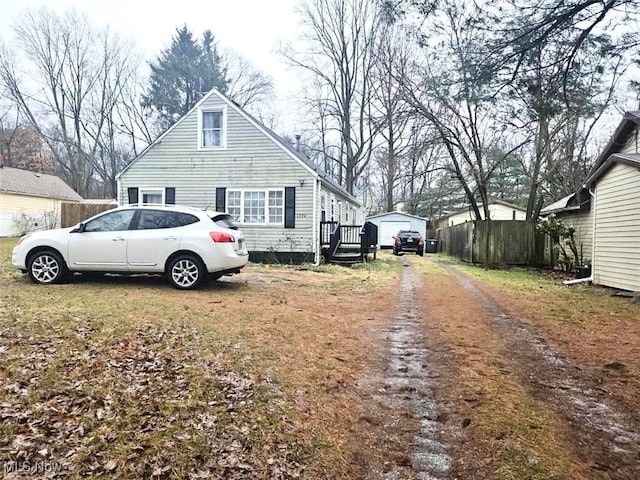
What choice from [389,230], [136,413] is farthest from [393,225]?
[136,413]

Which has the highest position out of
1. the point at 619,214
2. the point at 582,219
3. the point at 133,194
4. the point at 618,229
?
the point at 133,194

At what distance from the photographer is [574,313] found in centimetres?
733

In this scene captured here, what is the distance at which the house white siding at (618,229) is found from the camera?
30.9 ft

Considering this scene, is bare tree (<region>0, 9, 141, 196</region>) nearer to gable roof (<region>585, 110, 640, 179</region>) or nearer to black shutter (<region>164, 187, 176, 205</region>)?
black shutter (<region>164, 187, 176, 205</region>)

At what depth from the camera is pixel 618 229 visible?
10.2m

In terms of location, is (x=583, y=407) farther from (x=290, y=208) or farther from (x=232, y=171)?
(x=232, y=171)

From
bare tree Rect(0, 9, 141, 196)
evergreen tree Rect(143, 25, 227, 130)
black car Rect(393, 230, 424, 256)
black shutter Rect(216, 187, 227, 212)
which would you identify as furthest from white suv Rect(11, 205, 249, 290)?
evergreen tree Rect(143, 25, 227, 130)

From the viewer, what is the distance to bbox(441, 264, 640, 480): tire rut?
2.64m

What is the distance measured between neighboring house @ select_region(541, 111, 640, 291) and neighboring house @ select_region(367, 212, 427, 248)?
65.9 feet

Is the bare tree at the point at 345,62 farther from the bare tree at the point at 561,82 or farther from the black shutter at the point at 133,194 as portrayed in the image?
the bare tree at the point at 561,82

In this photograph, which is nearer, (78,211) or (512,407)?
(512,407)

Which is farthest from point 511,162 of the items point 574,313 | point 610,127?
point 574,313

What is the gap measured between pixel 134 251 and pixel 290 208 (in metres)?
7.31

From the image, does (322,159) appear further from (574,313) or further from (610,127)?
(574,313)
